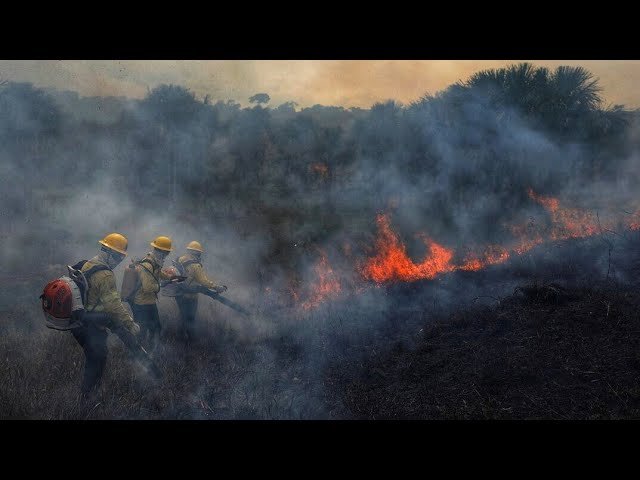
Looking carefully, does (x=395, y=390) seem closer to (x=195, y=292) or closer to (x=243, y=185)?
(x=195, y=292)

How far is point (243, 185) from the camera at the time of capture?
17.8 meters

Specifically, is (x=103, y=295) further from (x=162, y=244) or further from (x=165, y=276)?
(x=165, y=276)

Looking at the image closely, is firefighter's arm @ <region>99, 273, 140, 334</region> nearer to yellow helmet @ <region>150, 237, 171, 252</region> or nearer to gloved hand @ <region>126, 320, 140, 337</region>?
gloved hand @ <region>126, 320, 140, 337</region>

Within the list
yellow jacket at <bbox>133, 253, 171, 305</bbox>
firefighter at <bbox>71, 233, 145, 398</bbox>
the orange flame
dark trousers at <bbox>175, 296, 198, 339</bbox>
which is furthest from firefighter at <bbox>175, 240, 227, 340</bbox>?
the orange flame

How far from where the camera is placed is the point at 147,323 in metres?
7.13

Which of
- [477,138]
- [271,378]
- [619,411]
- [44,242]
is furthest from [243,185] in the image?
[619,411]

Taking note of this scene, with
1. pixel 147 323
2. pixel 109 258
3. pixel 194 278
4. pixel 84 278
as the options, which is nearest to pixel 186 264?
pixel 194 278

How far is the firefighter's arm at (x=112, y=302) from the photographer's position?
17.1 ft

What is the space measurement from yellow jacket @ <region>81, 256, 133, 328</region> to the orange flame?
5.42 meters

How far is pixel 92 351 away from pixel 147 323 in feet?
6.50

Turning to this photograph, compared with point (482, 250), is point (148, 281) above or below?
below

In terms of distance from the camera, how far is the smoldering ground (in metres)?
7.02

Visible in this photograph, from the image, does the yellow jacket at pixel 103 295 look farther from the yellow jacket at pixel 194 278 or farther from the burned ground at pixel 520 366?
the burned ground at pixel 520 366

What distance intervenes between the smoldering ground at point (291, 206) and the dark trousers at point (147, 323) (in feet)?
1.53
